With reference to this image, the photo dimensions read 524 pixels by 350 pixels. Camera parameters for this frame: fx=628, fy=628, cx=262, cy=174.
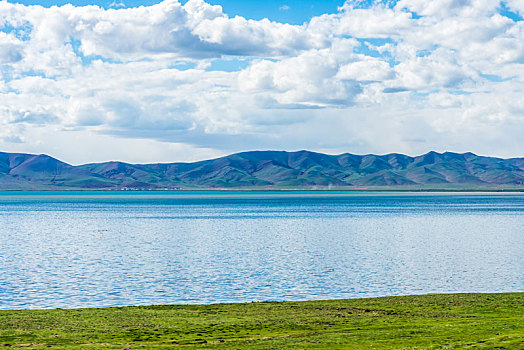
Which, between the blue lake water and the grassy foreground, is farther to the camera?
the blue lake water

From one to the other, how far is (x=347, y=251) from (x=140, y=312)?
4002 cm

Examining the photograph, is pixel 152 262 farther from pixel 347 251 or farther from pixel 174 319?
pixel 174 319

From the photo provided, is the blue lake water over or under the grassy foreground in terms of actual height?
under

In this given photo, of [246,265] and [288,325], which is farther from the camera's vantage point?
[246,265]

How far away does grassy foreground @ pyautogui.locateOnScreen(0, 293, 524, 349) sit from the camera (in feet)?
75.8

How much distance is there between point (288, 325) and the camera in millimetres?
27609

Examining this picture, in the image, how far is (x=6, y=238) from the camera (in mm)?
88500

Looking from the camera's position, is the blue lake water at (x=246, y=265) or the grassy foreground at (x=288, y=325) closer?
the grassy foreground at (x=288, y=325)

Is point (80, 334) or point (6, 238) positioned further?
point (6, 238)

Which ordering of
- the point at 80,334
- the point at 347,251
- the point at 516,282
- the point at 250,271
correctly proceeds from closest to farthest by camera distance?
the point at 80,334 < the point at 516,282 < the point at 250,271 < the point at 347,251

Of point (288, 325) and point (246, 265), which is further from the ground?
point (288, 325)

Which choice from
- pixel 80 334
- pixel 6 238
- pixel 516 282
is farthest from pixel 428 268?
pixel 6 238

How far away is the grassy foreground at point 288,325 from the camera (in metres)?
23.1

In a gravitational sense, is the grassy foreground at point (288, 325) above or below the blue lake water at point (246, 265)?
above
